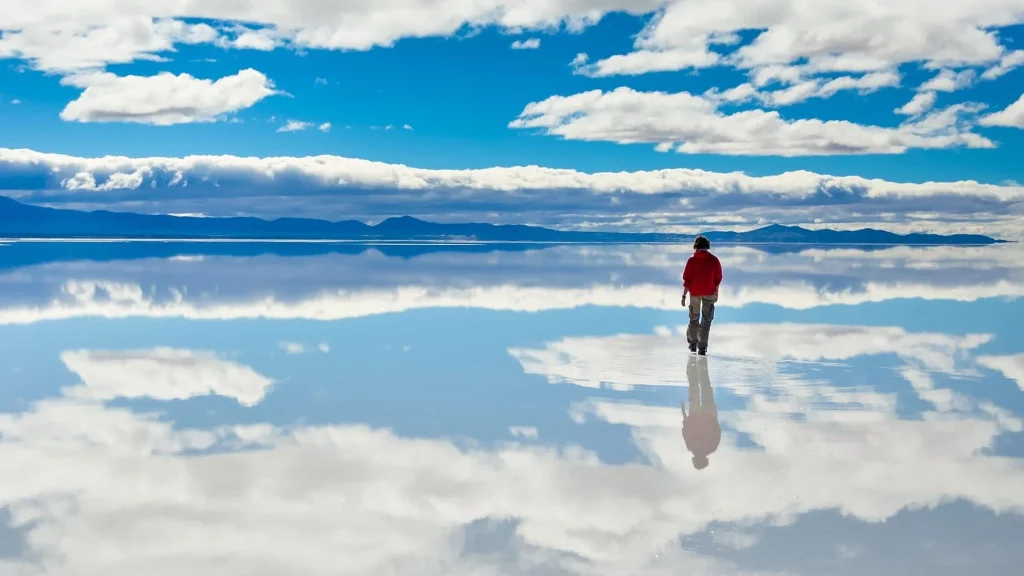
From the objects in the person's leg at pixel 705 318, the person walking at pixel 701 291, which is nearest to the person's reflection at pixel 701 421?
the person's leg at pixel 705 318

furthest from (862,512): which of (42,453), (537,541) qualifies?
(42,453)

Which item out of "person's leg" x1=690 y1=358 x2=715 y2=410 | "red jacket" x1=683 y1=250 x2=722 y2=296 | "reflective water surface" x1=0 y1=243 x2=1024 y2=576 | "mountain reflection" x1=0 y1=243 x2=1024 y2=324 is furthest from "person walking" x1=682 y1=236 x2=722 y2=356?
"mountain reflection" x1=0 y1=243 x2=1024 y2=324

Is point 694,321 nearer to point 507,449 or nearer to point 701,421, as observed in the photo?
point 701,421

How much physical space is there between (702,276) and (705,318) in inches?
24.6

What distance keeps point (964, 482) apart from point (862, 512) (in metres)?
1.19

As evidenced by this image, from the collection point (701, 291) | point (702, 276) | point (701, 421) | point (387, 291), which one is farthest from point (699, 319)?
point (387, 291)

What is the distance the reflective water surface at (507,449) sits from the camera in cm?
589

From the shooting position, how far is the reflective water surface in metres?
5.89

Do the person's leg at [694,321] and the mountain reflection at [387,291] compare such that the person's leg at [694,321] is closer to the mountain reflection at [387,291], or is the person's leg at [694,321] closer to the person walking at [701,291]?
the person walking at [701,291]

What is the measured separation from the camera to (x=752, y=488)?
710 cm

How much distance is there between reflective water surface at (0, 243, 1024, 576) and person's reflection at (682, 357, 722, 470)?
0.05 metres

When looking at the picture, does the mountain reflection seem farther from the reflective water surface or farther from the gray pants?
the gray pants

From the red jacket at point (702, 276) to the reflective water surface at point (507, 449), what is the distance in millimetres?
1019

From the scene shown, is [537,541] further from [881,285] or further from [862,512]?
[881,285]
